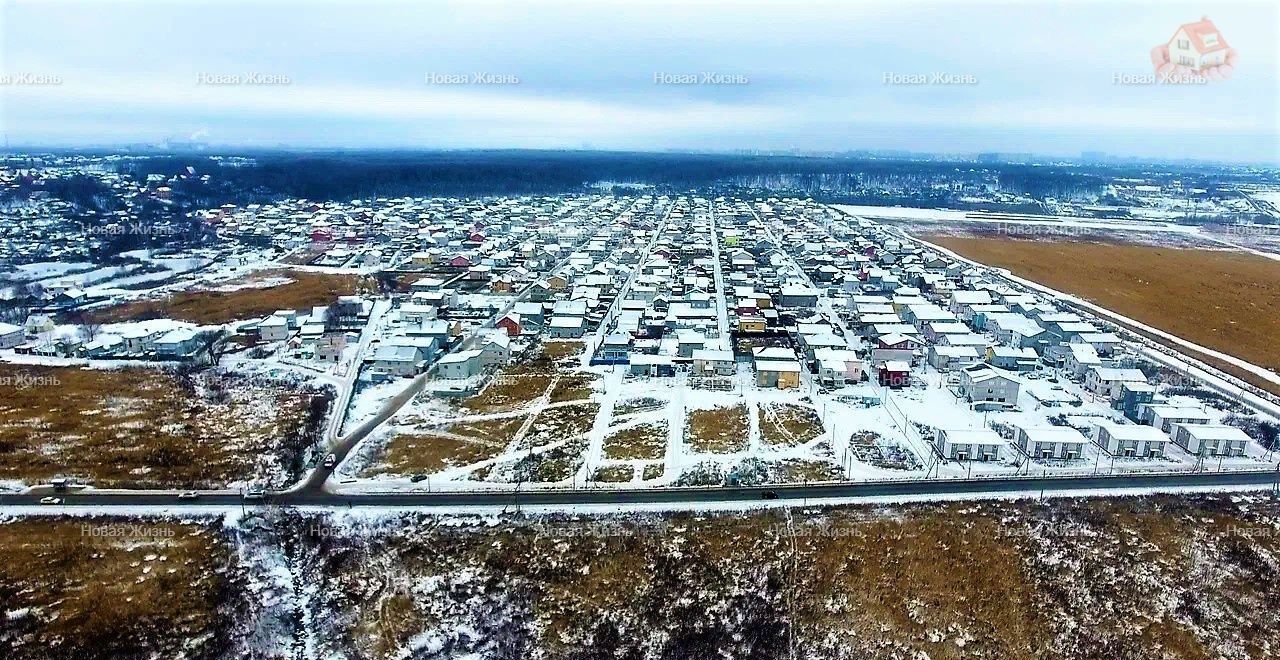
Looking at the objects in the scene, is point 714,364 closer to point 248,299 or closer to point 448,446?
point 448,446

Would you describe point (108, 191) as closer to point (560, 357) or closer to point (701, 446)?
point (560, 357)

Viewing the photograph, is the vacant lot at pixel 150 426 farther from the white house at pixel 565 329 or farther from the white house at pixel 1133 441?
the white house at pixel 1133 441

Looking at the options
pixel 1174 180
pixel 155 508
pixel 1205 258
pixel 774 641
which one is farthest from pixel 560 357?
pixel 1174 180

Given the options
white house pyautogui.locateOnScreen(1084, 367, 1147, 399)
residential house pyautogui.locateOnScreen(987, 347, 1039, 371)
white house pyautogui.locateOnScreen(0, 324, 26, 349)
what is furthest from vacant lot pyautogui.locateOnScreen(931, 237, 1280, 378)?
white house pyautogui.locateOnScreen(0, 324, 26, 349)

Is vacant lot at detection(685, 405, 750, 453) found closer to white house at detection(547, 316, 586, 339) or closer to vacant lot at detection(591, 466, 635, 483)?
vacant lot at detection(591, 466, 635, 483)

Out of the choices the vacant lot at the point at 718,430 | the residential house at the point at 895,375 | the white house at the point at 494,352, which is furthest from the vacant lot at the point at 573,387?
the residential house at the point at 895,375
